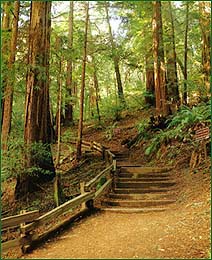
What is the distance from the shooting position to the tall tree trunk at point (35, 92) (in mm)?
10789

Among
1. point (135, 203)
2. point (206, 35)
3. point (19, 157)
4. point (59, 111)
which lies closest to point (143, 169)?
point (135, 203)

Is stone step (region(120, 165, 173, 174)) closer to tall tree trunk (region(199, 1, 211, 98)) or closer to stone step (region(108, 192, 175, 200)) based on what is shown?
stone step (region(108, 192, 175, 200))

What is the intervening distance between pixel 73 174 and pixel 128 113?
10301 millimetres

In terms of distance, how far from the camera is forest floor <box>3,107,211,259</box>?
5613mm

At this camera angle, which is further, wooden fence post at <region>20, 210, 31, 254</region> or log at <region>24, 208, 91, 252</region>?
A: log at <region>24, 208, 91, 252</region>

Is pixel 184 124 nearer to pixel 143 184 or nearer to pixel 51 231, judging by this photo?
pixel 143 184

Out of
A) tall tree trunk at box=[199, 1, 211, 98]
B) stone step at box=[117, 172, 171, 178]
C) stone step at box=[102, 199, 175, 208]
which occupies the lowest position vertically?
stone step at box=[102, 199, 175, 208]

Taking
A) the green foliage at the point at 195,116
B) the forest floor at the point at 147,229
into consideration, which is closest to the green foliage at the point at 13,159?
the forest floor at the point at 147,229

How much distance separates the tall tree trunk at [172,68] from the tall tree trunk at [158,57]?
3.94 feet

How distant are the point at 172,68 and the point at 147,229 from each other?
13.2 meters

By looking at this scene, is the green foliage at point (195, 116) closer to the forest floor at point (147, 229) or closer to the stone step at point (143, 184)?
the forest floor at point (147, 229)

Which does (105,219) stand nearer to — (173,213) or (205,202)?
(173,213)

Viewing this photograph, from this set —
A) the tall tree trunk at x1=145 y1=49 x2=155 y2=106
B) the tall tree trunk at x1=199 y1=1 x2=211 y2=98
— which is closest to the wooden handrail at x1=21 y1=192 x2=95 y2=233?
the tall tree trunk at x1=199 y1=1 x2=211 y2=98

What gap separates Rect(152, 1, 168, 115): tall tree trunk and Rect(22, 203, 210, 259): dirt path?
7.30 meters
